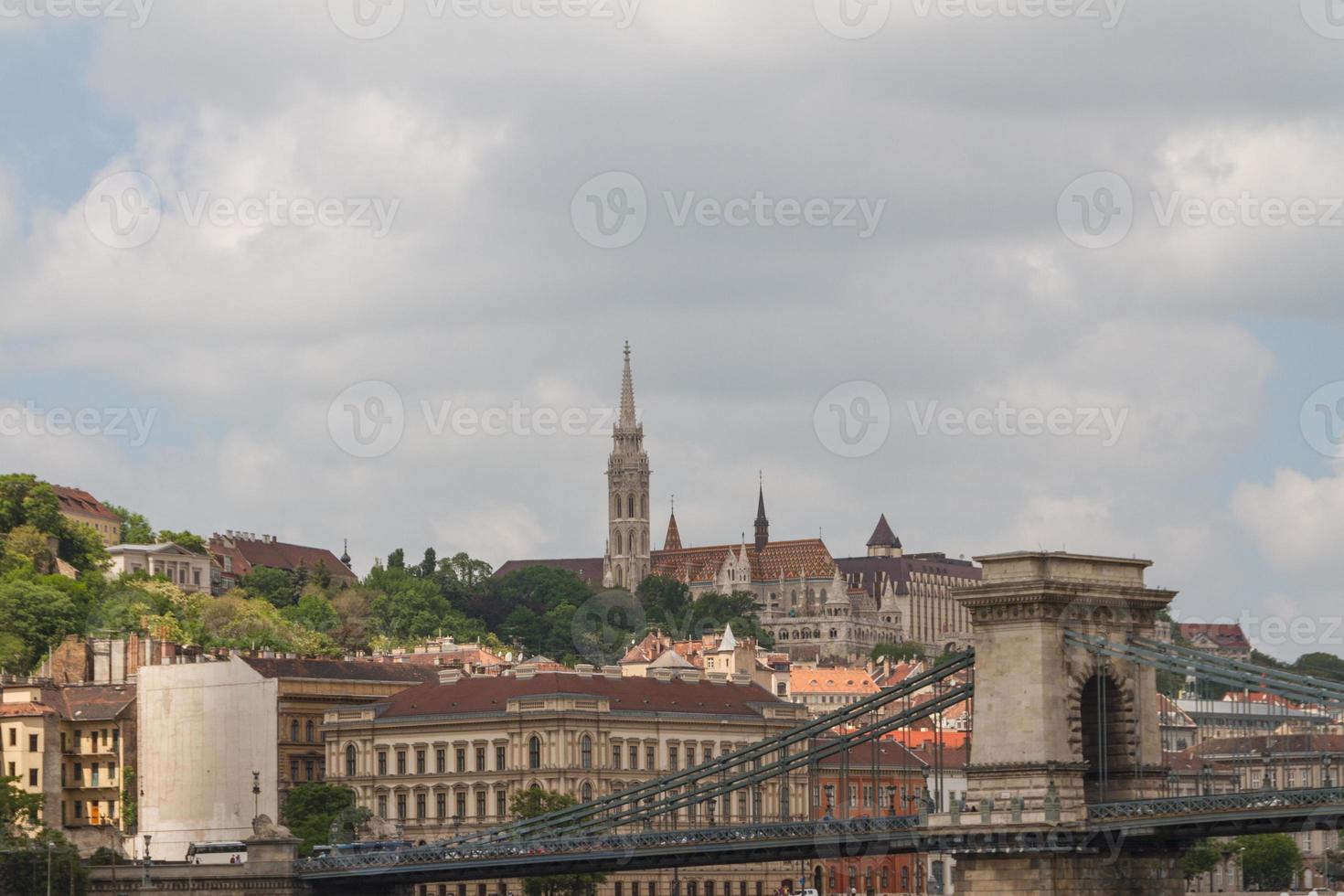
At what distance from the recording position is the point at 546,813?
111m

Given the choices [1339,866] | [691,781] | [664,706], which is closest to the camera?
[691,781]

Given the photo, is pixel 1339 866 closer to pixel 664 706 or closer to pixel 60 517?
pixel 664 706

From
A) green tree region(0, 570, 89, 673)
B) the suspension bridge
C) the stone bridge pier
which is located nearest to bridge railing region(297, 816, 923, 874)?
the suspension bridge

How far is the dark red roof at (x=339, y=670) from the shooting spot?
139m

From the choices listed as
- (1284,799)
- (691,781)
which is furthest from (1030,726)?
(691,781)

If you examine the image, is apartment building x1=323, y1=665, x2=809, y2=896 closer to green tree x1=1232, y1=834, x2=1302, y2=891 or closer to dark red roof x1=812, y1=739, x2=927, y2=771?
dark red roof x1=812, y1=739, x2=927, y2=771

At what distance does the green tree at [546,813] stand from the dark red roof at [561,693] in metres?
6.21

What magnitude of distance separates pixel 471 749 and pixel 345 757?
20.3ft

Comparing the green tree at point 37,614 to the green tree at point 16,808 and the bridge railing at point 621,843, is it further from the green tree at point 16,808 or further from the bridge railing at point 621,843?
the bridge railing at point 621,843

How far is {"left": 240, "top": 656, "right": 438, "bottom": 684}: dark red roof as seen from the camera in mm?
138875

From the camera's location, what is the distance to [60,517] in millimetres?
199625

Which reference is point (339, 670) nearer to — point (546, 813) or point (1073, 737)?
point (546, 813)

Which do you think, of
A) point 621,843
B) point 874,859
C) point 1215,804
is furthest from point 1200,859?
point 1215,804

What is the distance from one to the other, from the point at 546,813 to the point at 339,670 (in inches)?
1372
